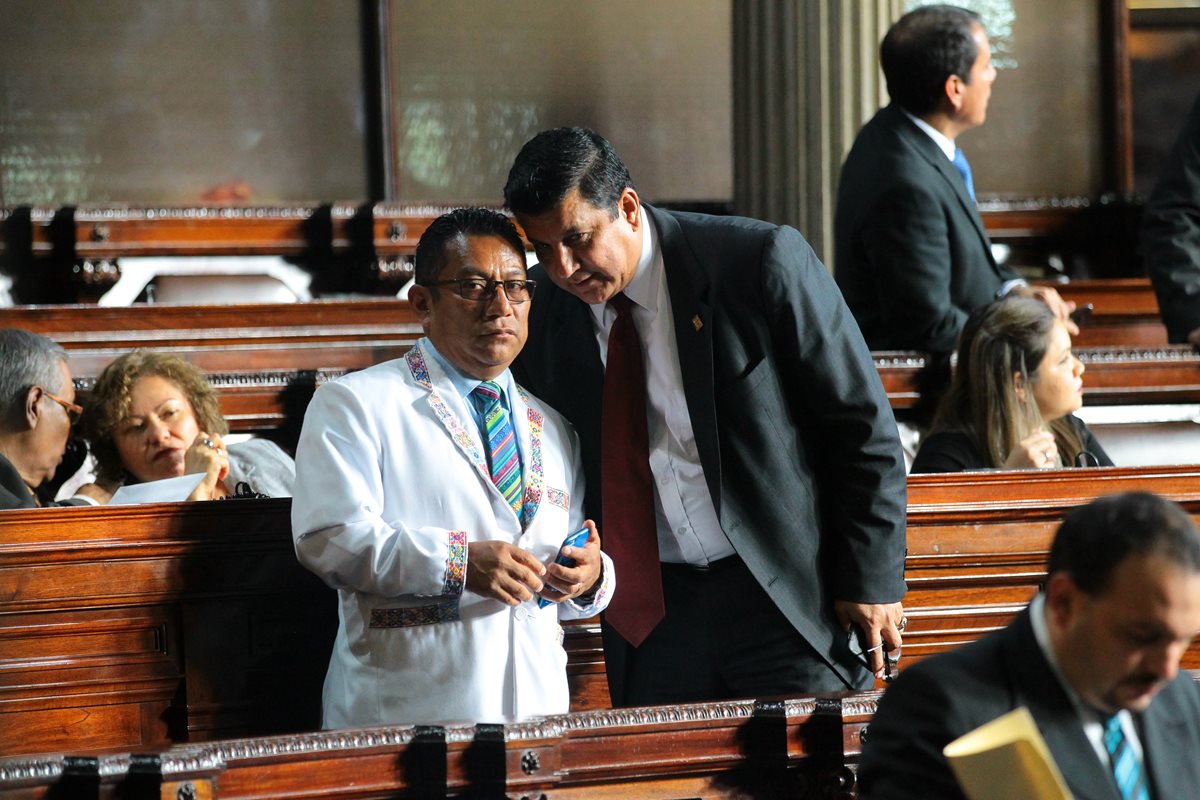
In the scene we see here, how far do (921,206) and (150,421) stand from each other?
5.89 ft

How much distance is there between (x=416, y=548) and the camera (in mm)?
1998

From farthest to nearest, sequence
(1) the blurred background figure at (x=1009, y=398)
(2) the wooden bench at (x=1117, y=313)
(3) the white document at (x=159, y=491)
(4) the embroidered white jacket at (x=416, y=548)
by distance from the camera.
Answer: (2) the wooden bench at (x=1117, y=313) → (1) the blurred background figure at (x=1009, y=398) → (3) the white document at (x=159, y=491) → (4) the embroidered white jacket at (x=416, y=548)

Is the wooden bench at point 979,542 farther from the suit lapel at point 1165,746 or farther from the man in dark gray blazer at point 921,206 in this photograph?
the suit lapel at point 1165,746

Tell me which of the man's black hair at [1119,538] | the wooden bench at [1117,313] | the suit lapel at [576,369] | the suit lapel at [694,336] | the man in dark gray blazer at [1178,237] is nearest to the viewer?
the man's black hair at [1119,538]

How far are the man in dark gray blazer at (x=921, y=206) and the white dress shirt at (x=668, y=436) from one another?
1444 millimetres

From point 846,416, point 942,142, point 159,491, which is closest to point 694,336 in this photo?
point 846,416

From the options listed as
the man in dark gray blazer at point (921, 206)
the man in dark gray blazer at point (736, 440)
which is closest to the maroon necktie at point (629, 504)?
the man in dark gray blazer at point (736, 440)

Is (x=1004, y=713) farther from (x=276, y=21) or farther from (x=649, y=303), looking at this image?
(x=276, y=21)

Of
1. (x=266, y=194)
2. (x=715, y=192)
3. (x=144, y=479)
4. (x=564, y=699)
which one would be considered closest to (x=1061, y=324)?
(x=564, y=699)

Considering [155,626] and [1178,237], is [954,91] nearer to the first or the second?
[1178,237]

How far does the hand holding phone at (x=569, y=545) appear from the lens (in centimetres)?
212

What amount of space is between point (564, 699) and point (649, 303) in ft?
1.91

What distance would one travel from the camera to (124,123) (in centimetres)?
615

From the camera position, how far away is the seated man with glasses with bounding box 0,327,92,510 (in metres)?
2.81
